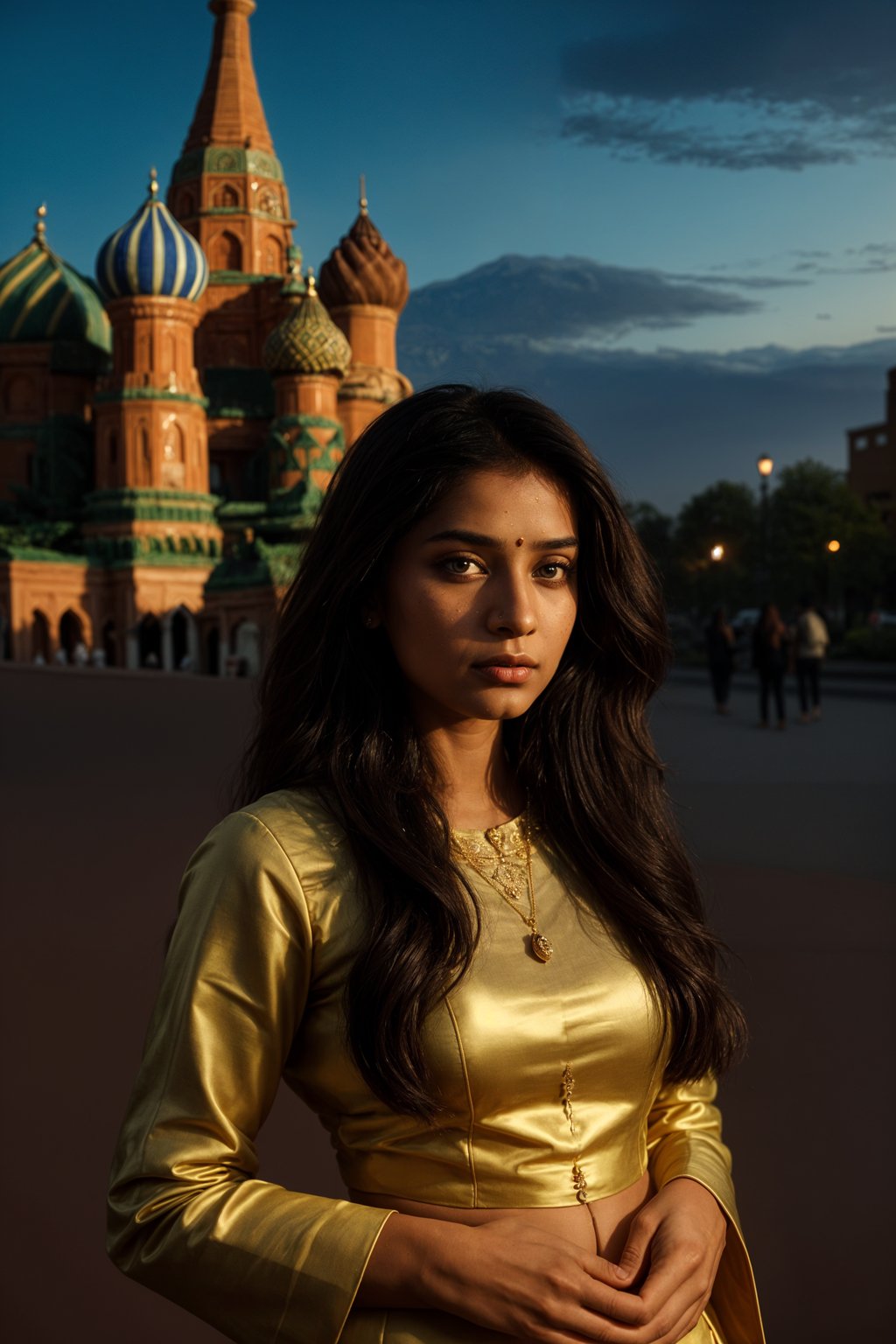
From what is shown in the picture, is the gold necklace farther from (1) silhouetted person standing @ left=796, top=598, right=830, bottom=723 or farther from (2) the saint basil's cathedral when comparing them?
(2) the saint basil's cathedral

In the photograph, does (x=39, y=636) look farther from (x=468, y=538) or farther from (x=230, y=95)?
(x=468, y=538)

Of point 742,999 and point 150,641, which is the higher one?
point 150,641

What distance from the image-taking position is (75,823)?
8.67m

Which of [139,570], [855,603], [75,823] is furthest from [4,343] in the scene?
[75,823]

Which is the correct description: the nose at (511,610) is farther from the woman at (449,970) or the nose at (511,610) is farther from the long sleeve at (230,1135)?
the long sleeve at (230,1135)

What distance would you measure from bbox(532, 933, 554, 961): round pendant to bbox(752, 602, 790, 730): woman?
42.2ft

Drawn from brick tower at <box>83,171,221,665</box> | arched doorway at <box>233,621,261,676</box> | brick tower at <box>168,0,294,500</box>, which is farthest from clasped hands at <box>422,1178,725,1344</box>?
brick tower at <box>168,0,294,500</box>

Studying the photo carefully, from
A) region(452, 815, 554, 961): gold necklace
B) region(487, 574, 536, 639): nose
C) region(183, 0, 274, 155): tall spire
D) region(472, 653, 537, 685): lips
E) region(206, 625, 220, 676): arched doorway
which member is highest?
region(183, 0, 274, 155): tall spire

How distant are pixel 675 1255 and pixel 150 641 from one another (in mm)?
34530

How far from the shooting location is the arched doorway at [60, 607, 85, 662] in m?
35.6

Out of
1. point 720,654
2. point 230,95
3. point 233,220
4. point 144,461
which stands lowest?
point 720,654

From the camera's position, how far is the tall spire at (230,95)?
140ft

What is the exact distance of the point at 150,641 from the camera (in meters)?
35.1

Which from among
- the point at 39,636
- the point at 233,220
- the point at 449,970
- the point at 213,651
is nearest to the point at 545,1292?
the point at 449,970
